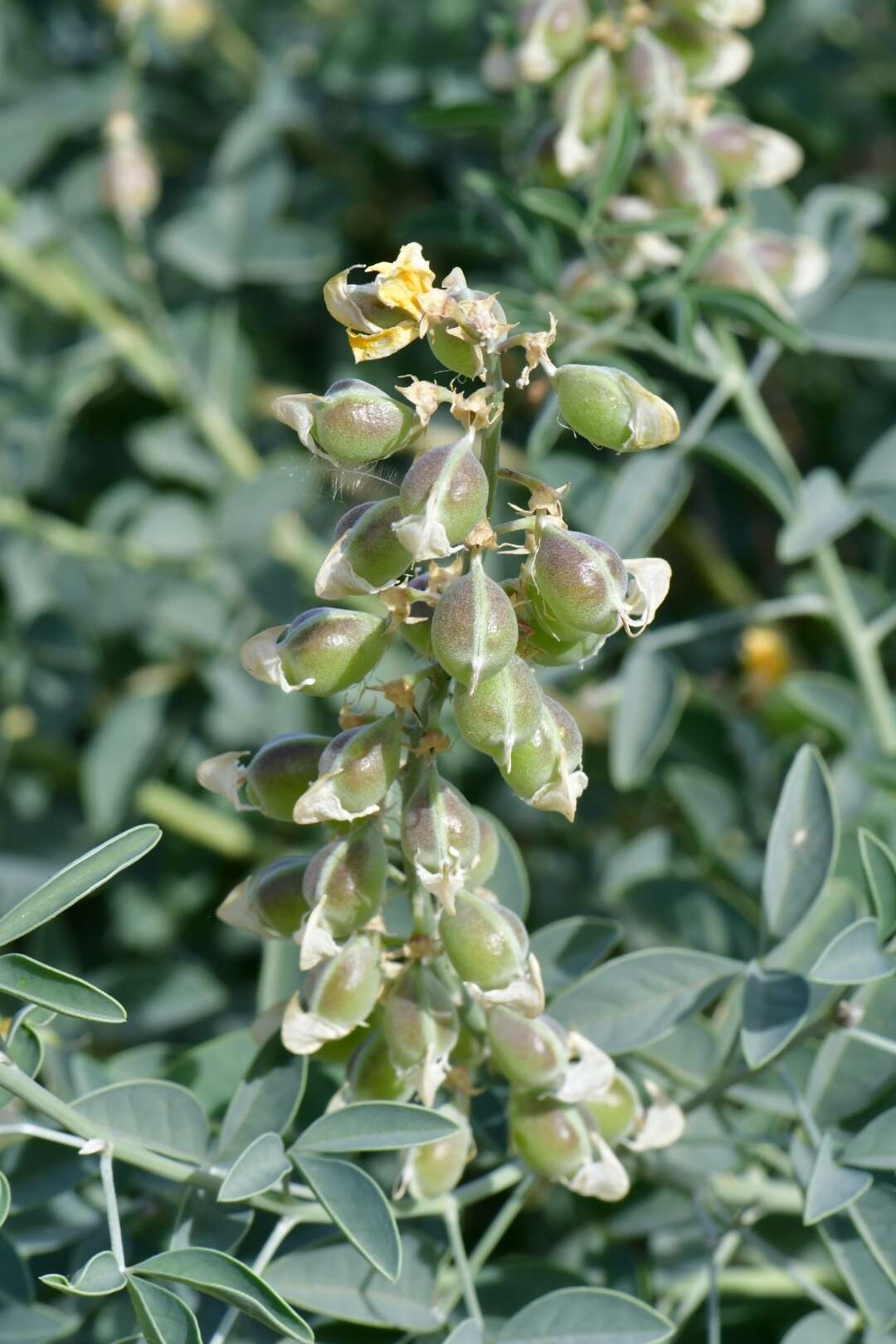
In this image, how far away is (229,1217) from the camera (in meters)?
1.09

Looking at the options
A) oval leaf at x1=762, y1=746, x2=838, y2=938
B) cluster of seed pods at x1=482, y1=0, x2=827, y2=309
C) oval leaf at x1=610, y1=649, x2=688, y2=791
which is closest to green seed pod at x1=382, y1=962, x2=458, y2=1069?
oval leaf at x1=762, y1=746, x2=838, y2=938

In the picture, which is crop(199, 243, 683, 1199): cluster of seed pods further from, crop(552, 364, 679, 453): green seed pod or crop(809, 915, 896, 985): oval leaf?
crop(809, 915, 896, 985): oval leaf

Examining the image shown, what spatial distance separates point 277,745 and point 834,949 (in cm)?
45

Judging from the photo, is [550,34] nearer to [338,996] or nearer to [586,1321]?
[338,996]

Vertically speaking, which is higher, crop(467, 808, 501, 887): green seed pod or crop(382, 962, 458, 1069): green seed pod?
crop(467, 808, 501, 887): green seed pod

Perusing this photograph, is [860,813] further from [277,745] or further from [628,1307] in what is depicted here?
[277,745]

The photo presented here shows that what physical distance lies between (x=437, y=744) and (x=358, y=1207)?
34cm

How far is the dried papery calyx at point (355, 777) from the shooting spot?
92cm

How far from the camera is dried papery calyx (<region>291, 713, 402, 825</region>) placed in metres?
0.92

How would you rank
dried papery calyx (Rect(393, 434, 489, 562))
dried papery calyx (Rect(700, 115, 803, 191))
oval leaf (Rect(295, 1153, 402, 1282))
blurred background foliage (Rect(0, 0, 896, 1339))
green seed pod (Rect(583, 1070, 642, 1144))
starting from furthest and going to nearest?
blurred background foliage (Rect(0, 0, 896, 1339)) → dried papery calyx (Rect(700, 115, 803, 191)) → green seed pod (Rect(583, 1070, 642, 1144)) → oval leaf (Rect(295, 1153, 402, 1282)) → dried papery calyx (Rect(393, 434, 489, 562))

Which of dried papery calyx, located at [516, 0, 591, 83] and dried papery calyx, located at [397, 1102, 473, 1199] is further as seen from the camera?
dried papery calyx, located at [516, 0, 591, 83]

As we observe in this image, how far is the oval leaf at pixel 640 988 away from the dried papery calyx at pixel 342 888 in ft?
0.89

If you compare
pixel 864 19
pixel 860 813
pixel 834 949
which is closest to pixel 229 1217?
pixel 834 949

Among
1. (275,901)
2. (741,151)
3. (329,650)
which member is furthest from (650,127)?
(275,901)
